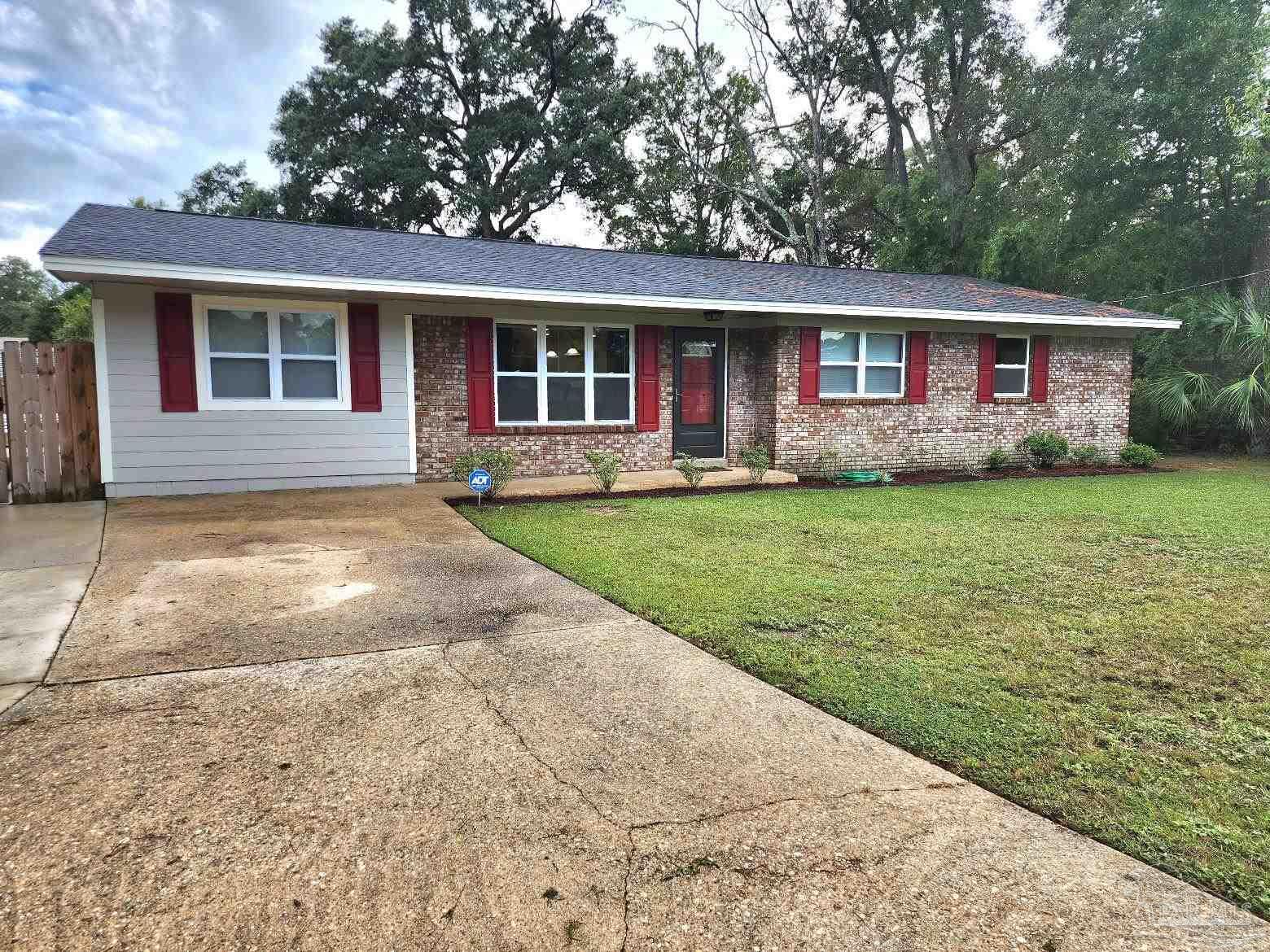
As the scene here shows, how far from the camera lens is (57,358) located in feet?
26.3

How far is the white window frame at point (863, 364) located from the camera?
455 inches

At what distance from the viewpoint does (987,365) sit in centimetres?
1245

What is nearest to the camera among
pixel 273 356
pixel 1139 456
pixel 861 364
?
pixel 273 356

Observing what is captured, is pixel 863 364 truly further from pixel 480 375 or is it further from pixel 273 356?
pixel 273 356

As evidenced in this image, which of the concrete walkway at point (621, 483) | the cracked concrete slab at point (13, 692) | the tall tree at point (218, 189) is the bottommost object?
Answer: the cracked concrete slab at point (13, 692)

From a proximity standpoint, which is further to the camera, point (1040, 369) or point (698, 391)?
point (1040, 369)

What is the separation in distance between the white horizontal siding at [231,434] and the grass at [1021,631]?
2309 millimetres

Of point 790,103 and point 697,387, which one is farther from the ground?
point 790,103

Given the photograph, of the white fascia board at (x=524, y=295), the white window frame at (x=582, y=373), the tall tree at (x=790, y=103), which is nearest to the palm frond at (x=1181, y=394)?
the white fascia board at (x=524, y=295)

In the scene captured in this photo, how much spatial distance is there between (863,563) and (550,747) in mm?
3483

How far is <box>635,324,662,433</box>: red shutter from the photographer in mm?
10898

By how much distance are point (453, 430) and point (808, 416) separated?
5.34 m

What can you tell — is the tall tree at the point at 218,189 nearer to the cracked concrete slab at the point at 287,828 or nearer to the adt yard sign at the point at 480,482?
the adt yard sign at the point at 480,482

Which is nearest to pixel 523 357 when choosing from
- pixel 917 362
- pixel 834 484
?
pixel 834 484
